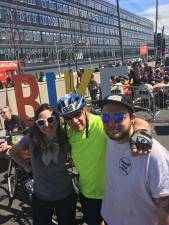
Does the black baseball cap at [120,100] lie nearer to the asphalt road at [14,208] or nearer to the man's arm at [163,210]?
the man's arm at [163,210]

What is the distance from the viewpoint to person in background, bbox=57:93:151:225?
3.46 meters

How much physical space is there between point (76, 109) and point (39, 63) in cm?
6336

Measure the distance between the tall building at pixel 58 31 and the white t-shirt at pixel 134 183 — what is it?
49.6 metres

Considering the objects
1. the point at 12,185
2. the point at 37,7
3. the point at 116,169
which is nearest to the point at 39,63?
the point at 37,7

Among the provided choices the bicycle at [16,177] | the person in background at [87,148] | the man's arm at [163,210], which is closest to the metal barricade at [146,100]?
the bicycle at [16,177]

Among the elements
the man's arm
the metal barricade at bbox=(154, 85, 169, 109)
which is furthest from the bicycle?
the metal barricade at bbox=(154, 85, 169, 109)

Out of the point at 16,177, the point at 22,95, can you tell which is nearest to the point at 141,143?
the point at 16,177

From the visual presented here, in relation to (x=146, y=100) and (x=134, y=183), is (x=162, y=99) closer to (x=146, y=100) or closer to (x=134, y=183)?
(x=146, y=100)

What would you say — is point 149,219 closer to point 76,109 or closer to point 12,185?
point 76,109

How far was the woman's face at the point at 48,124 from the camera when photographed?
12.1 feet

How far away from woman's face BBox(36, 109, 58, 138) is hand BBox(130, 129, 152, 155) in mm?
1253

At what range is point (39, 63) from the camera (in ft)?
217

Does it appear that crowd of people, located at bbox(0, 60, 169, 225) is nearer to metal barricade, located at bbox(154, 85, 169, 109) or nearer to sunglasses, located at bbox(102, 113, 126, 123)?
sunglasses, located at bbox(102, 113, 126, 123)

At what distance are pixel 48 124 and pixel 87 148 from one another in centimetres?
42
